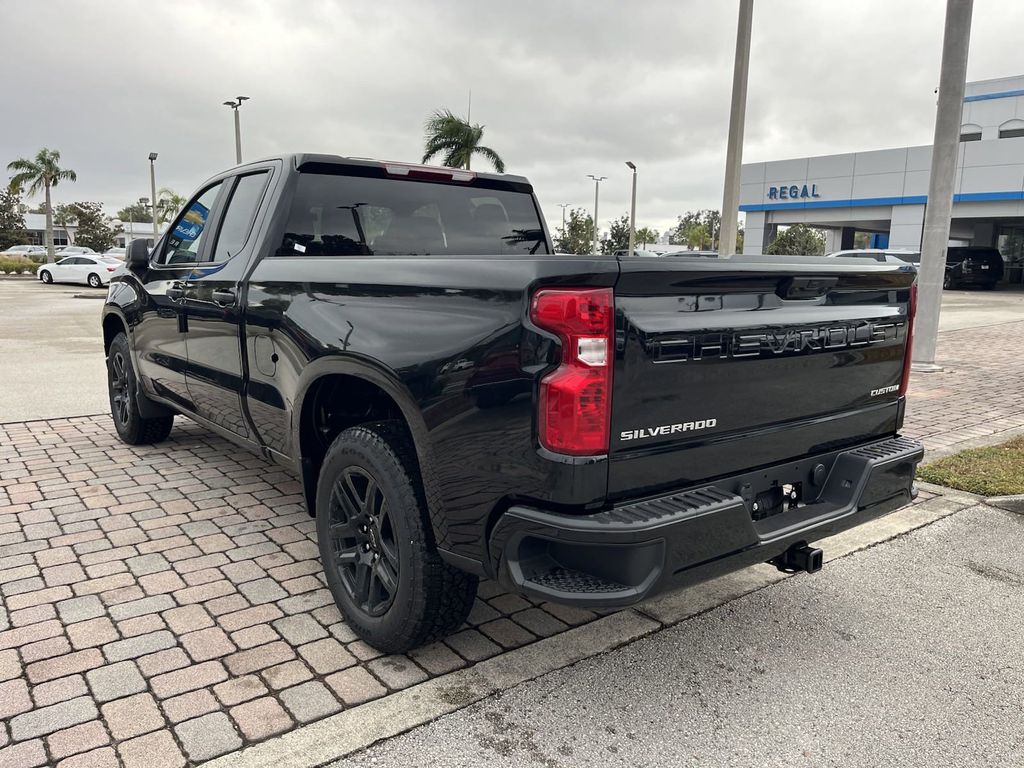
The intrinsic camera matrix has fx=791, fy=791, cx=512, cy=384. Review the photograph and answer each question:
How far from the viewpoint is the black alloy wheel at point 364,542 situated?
9.50 feet

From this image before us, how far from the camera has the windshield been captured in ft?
12.7

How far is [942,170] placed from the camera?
965 cm

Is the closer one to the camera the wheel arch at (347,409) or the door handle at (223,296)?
the wheel arch at (347,409)

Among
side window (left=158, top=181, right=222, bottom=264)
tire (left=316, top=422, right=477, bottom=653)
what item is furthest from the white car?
tire (left=316, top=422, right=477, bottom=653)

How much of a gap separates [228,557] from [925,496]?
4.16 meters

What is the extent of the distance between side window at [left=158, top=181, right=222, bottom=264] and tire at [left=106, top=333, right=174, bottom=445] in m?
0.97

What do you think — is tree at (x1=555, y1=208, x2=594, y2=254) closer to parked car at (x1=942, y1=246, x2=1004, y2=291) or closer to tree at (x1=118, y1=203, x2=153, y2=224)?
parked car at (x1=942, y1=246, x2=1004, y2=291)

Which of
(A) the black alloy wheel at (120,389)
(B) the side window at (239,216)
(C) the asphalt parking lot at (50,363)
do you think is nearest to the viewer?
(B) the side window at (239,216)

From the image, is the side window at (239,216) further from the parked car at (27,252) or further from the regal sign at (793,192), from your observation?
the parked car at (27,252)

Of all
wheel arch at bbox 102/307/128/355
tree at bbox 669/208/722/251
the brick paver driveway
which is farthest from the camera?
tree at bbox 669/208/722/251

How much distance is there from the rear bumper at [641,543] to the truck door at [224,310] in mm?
2095

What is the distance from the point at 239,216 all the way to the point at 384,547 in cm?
219

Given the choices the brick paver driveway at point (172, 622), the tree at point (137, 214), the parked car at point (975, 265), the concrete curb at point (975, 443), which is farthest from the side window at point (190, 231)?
the tree at point (137, 214)

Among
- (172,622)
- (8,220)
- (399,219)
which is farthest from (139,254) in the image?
(8,220)
